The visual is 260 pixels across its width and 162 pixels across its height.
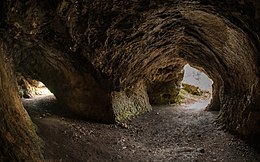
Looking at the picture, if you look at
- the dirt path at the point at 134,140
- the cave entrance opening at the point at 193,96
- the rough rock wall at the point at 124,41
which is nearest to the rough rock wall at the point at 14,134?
the dirt path at the point at 134,140

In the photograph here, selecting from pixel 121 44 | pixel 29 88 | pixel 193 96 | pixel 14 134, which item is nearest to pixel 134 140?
pixel 121 44

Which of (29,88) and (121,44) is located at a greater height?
(121,44)

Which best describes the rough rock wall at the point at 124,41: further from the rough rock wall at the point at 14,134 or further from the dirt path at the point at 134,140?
the rough rock wall at the point at 14,134

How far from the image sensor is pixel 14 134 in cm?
397

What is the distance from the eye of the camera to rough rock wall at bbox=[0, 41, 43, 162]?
3.52 m

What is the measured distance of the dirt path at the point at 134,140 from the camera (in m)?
5.96

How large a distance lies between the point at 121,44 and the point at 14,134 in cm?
467

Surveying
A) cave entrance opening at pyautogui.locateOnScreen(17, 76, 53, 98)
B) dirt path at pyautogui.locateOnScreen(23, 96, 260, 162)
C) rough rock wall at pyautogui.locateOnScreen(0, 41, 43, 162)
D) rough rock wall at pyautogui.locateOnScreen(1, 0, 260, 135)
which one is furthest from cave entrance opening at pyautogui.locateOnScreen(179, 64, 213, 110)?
rough rock wall at pyautogui.locateOnScreen(0, 41, 43, 162)

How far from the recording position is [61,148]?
221 inches

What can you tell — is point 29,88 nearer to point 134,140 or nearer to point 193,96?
point 134,140

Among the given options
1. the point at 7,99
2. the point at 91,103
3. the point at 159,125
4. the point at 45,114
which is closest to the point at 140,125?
the point at 159,125

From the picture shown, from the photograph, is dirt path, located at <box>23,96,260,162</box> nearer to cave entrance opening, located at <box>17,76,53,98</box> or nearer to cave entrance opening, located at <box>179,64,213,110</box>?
cave entrance opening, located at <box>17,76,53,98</box>

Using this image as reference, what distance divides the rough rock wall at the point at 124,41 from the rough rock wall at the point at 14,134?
1282 mm

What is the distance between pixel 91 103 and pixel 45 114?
1528mm
